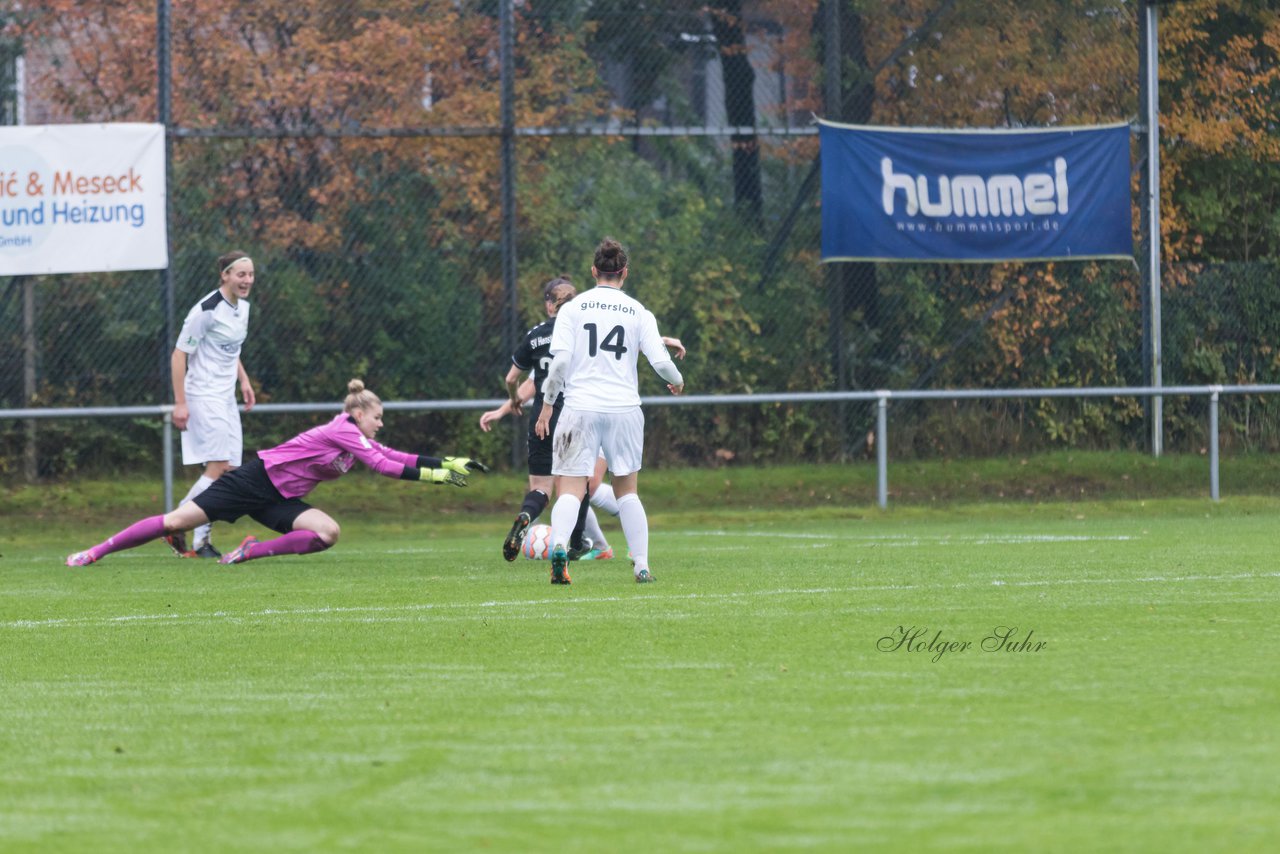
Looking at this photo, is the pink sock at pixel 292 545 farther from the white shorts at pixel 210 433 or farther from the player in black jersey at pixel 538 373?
the white shorts at pixel 210 433

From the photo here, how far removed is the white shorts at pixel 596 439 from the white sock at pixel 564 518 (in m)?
0.17

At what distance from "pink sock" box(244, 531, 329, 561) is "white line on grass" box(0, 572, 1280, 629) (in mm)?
2910

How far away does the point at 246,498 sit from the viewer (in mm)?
12273

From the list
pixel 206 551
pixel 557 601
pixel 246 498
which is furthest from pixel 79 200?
pixel 557 601

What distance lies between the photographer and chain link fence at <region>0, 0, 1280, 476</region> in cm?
1672

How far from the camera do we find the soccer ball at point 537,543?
12227 mm

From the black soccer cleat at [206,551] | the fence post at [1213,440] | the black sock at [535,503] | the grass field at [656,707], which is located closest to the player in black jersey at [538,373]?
Result: the black sock at [535,503]

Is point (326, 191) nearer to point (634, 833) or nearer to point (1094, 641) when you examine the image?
point (1094, 641)

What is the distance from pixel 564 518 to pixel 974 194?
8.76 m

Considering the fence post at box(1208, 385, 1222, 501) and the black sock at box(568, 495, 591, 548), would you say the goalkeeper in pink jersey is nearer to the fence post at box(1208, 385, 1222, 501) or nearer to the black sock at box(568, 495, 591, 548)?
the black sock at box(568, 495, 591, 548)

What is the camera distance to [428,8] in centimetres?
1753

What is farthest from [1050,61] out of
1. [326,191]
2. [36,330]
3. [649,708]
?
[649,708]

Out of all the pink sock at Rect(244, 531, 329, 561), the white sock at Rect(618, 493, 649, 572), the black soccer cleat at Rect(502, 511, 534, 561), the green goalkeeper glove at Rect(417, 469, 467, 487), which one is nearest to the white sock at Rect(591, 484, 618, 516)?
the green goalkeeper glove at Rect(417, 469, 467, 487)

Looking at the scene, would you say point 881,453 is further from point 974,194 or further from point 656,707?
point 656,707
